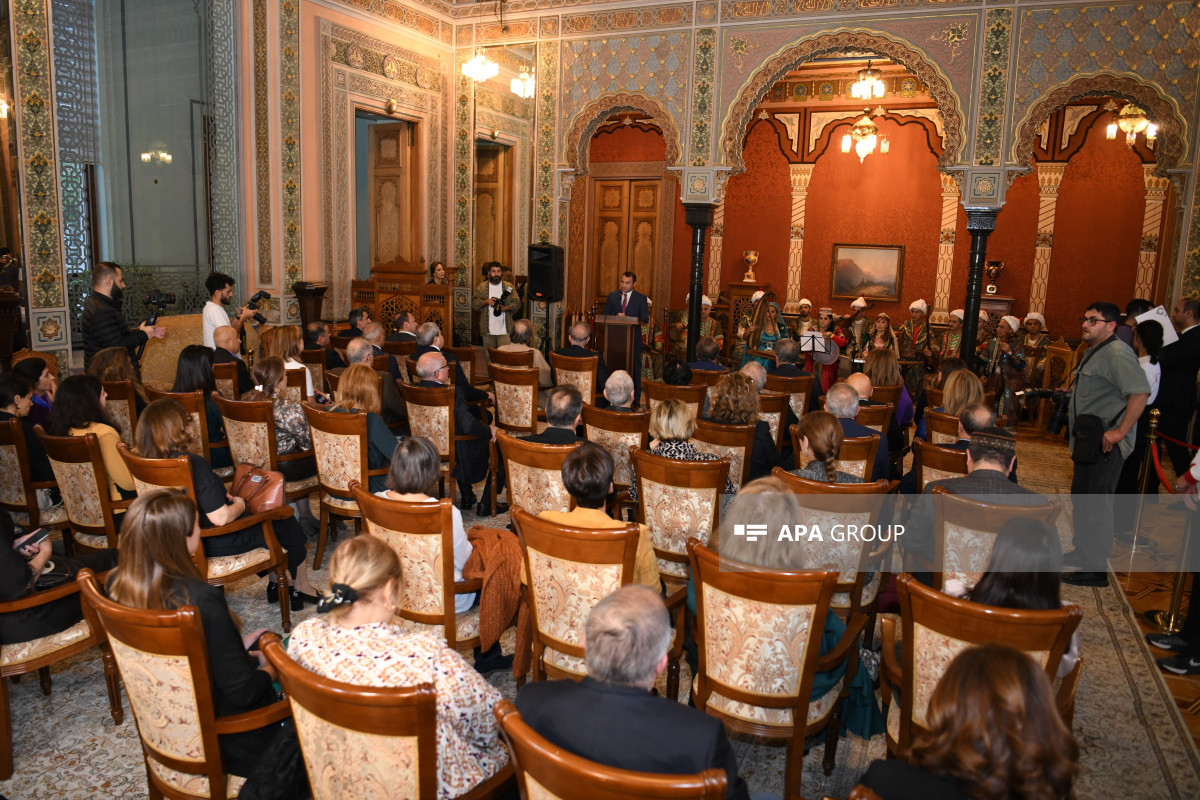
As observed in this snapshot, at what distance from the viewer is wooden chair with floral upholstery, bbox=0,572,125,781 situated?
2623 millimetres

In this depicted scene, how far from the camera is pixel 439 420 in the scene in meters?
5.01

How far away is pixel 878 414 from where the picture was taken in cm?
498

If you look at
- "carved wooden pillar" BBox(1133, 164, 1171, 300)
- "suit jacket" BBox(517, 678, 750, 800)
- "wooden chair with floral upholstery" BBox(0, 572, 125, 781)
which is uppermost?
"carved wooden pillar" BBox(1133, 164, 1171, 300)

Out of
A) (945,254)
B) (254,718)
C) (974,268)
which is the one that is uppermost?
(945,254)

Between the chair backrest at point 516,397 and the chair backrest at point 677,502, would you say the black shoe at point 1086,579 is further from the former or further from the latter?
the chair backrest at point 516,397

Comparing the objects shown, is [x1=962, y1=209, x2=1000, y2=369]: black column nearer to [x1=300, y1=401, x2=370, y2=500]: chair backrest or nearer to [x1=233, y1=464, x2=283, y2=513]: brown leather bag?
[x1=300, y1=401, x2=370, y2=500]: chair backrest

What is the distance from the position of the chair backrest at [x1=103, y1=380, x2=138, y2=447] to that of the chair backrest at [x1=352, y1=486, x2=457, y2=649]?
8.15 feet

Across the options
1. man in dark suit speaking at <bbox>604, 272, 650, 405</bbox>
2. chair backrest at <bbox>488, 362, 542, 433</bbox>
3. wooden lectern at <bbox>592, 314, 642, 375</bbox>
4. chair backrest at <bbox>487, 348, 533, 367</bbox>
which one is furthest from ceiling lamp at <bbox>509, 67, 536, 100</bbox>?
chair backrest at <bbox>488, 362, 542, 433</bbox>

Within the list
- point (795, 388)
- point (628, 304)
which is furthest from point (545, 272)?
point (795, 388)

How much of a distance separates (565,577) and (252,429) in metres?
2.36

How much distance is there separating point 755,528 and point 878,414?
282cm

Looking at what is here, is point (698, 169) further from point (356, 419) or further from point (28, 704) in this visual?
point (28, 704)

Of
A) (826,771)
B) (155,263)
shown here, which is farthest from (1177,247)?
(155,263)

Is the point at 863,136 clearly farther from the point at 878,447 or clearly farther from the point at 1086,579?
the point at 878,447
